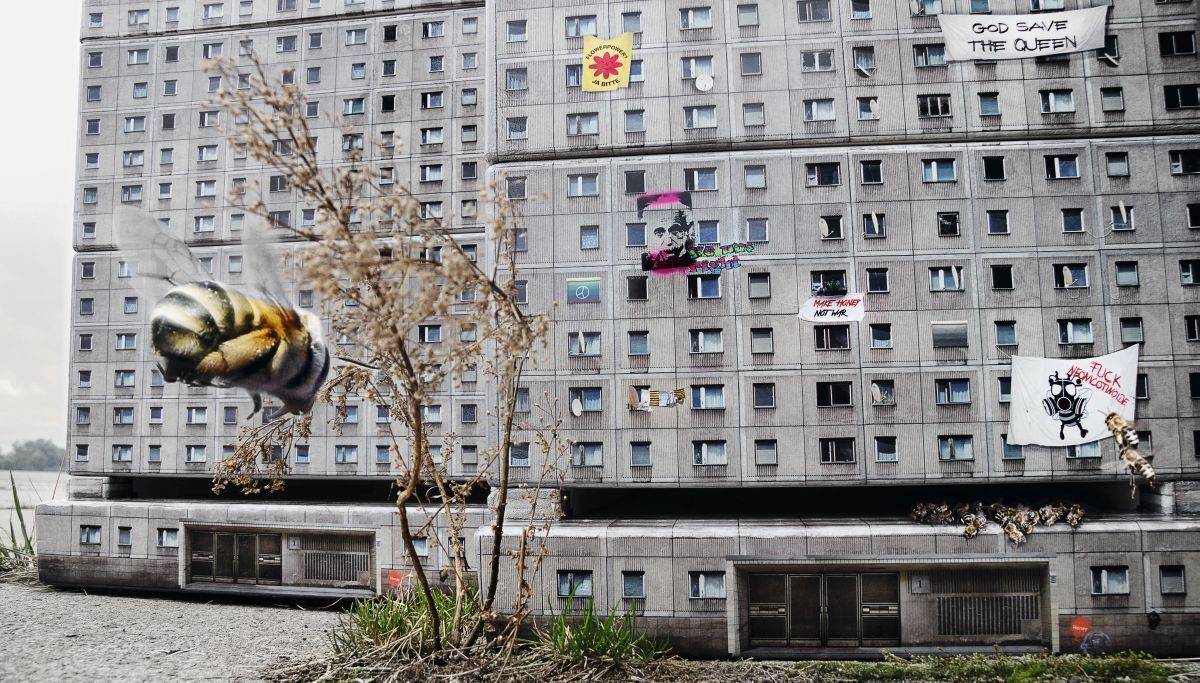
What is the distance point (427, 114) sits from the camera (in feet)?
88.3

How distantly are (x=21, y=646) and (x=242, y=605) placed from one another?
262 inches

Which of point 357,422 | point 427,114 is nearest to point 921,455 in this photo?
point 357,422

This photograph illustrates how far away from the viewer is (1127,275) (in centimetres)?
2039

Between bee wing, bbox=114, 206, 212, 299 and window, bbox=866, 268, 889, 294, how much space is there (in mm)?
15377

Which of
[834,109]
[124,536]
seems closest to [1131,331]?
[834,109]

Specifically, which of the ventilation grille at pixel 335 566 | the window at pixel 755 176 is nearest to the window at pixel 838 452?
the window at pixel 755 176

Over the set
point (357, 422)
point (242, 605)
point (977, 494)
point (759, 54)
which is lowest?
point (242, 605)

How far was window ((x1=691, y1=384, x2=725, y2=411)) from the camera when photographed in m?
20.7

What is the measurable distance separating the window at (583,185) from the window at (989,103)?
10234 mm

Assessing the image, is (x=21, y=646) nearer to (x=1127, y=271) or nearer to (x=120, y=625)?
(x=120, y=625)

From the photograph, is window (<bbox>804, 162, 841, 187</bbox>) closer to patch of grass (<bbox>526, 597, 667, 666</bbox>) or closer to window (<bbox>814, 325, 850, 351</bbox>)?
window (<bbox>814, 325, 850, 351</bbox>)

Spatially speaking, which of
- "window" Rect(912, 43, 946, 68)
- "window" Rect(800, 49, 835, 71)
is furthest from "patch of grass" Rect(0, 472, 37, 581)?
"window" Rect(912, 43, 946, 68)

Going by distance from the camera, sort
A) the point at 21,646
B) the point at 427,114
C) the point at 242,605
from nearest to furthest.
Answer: the point at 21,646 < the point at 242,605 < the point at 427,114

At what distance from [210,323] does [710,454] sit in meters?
12.3
